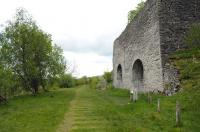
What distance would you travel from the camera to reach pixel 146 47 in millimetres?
24328

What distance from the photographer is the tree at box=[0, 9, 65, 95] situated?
2717 centimetres

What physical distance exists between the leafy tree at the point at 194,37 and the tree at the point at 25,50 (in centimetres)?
1346

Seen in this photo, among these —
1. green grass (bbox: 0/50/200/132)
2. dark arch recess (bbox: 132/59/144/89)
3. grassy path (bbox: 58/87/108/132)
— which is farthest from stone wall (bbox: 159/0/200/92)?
grassy path (bbox: 58/87/108/132)

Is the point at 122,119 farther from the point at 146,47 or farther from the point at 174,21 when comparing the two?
the point at 146,47

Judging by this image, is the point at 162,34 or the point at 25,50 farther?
the point at 25,50

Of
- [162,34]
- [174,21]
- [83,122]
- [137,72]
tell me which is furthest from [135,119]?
[137,72]

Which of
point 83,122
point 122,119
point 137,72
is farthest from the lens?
point 137,72

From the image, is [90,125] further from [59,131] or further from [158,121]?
[158,121]

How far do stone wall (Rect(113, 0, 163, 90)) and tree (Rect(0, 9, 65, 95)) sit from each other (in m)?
7.92

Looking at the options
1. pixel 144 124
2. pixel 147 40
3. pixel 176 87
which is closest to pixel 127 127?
pixel 144 124

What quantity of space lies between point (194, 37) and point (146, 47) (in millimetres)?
4566

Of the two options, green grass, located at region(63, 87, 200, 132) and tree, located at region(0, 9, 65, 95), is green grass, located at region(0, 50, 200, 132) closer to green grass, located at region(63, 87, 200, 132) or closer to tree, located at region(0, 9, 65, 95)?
green grass, located at region(63, 87, 200, 132)

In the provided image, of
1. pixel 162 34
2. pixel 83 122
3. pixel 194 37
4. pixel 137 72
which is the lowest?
pixel 83 122

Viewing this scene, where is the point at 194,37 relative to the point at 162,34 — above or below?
below
